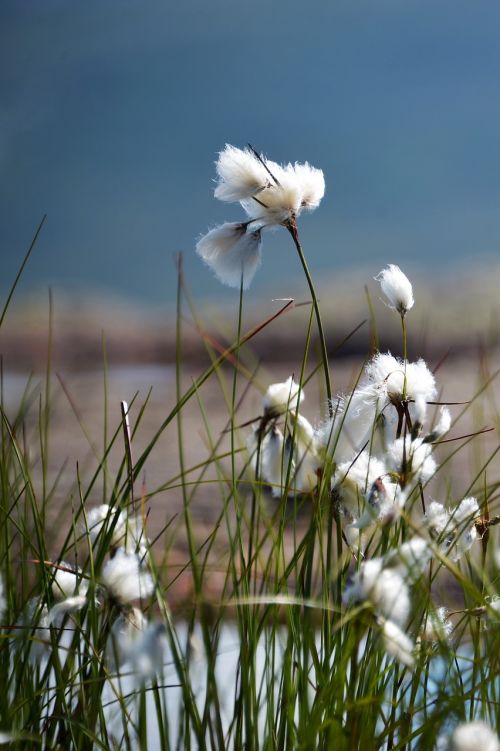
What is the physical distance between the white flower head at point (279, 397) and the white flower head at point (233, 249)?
0.22 meters

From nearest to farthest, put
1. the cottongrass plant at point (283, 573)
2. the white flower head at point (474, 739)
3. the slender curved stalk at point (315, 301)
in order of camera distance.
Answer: the white flower head at point (474, 739) < the cottongrass plant at point (283, 573) < the slender curved stalk at point (315, 301)

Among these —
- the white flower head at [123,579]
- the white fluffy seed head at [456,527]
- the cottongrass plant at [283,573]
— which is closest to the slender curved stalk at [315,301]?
the cottongrass plant at [283,573]

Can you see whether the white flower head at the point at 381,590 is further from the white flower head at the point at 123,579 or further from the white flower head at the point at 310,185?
the white flower head at the point at 310,185

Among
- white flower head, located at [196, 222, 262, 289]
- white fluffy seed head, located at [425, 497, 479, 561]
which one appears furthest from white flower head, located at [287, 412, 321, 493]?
white flower head, located at [196, 222, 262, 289]

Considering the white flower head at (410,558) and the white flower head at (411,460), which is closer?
the white flower head at (410,558)

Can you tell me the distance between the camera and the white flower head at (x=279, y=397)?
0.61 metres

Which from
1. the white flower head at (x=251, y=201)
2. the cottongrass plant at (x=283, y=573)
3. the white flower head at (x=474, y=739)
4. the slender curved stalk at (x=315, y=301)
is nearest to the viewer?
the white flower head at (x=474, y=739)

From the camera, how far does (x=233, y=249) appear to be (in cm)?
81

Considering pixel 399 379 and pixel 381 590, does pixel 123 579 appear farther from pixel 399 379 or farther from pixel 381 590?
pixel 399 379

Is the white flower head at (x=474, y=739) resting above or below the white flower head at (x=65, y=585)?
below

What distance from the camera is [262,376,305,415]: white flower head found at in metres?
0.61

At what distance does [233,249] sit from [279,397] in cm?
25

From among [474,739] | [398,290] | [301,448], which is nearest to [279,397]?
[301,448]

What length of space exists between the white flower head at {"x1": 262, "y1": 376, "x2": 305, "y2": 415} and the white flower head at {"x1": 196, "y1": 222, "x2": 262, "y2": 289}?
220 mm
